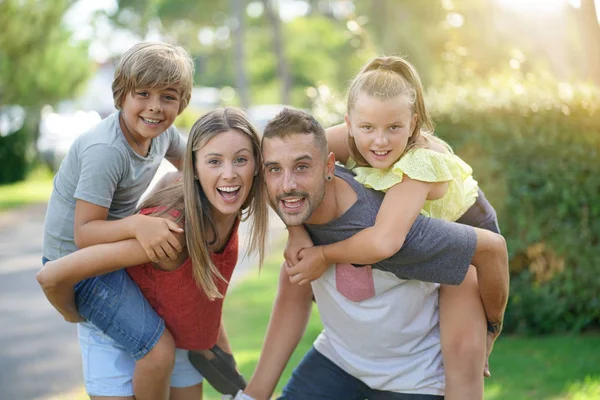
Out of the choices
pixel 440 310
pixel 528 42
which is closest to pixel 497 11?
pixel 528 42

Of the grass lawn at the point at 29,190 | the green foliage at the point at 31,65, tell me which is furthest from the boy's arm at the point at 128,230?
the green foliage at the point at 31,65

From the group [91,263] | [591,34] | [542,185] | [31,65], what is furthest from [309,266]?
[31,65]

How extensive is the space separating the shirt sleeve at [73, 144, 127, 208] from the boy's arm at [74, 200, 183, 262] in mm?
35

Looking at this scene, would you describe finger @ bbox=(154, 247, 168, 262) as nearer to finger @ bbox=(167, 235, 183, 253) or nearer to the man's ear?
finger @ bbox=(167, 235, 183, 253)

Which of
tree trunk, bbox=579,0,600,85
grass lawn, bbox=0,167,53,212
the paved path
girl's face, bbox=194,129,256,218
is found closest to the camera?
girl's face, bbox=194,129,256,218

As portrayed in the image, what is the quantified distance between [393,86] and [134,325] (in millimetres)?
1422

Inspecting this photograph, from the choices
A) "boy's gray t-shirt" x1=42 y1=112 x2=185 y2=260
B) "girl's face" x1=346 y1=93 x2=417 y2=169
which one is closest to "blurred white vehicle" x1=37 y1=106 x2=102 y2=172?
"boy's gray t-shirt" x1=42 y1=112 x2=185 y2=260

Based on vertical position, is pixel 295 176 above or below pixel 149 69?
below

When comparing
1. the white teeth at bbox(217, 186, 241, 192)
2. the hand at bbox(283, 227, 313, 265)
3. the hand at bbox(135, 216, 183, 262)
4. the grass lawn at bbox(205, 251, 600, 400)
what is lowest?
the grass lawn at bbox(205, 251, 600, 400)

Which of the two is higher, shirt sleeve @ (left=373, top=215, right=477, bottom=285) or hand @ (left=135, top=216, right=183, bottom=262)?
hand @ (left=135, top=216, right=183, bottom=262)

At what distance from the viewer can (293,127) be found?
307 centimetres

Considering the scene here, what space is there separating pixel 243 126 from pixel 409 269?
885 millimetres

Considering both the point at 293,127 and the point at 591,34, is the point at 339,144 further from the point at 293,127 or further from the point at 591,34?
the point at 591,34

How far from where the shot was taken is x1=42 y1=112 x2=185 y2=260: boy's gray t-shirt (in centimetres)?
332
